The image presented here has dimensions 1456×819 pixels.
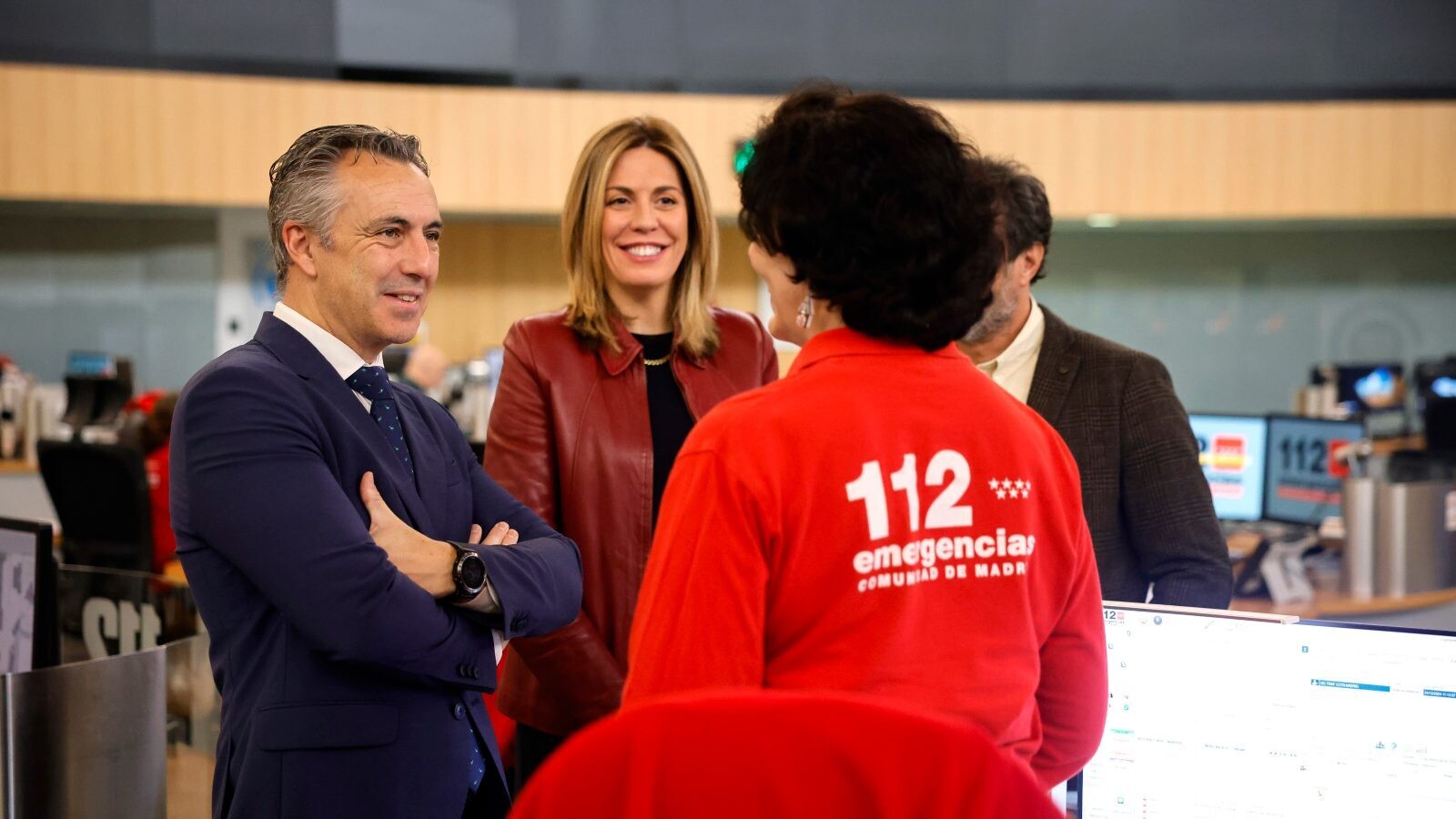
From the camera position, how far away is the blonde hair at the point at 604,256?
7.09ft

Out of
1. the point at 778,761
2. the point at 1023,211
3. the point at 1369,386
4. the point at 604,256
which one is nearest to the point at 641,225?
the point at 604,256

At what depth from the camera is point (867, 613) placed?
1.04 metres

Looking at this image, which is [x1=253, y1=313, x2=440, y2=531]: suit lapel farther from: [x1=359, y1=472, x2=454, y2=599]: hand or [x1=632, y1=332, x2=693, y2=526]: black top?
[x1=632, y1=332, x2=693, y2=526]: black top

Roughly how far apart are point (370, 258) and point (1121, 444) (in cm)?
117

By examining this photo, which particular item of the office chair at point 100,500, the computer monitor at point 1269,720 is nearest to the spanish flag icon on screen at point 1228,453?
the computer monitor at point 1269,720

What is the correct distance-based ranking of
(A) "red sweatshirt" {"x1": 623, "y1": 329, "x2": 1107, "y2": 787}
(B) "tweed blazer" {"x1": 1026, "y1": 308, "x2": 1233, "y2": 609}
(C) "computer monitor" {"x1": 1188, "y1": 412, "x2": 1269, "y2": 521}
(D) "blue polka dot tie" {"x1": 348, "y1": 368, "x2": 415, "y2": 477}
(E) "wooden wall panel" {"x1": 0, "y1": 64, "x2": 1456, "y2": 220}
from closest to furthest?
(A) "red sweatshirt" {"x1": 623, "y1": 329, "x2": 1107, "y2": 787}
(D) "blue polka dot tie" {"x1": 348, "y1": 368, "x2": 415, "y2": 477}
(B) "tweed blazer" {"x1": 1026, "y1": 308, "x2": 1233, "y2": 609}
(C) "computer monitor" {"x1": 1188, "y1": 412, "x2": 1269, "y2": 521}
(E) "wooden wall panel" {"x1": 0, "y1": 64, "x2": 1456, "y2": 220}

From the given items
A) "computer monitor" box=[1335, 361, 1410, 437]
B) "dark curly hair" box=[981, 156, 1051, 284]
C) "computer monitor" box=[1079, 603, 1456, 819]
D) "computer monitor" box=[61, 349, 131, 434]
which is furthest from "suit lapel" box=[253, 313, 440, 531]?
"computer monitor" box=[1335, 361, 1410, 437]

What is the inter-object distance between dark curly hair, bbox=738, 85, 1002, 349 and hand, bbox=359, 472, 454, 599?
0.60 metres

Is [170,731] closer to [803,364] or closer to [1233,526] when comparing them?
[803,364]

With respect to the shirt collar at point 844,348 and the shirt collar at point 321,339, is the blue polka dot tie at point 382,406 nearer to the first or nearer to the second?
the shirt collar at point 321,339

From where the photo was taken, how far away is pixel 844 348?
1.11 metres

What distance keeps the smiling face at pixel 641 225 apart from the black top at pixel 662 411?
0.10 m

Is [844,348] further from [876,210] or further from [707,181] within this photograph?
[707,181]

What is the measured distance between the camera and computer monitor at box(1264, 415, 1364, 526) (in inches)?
180
